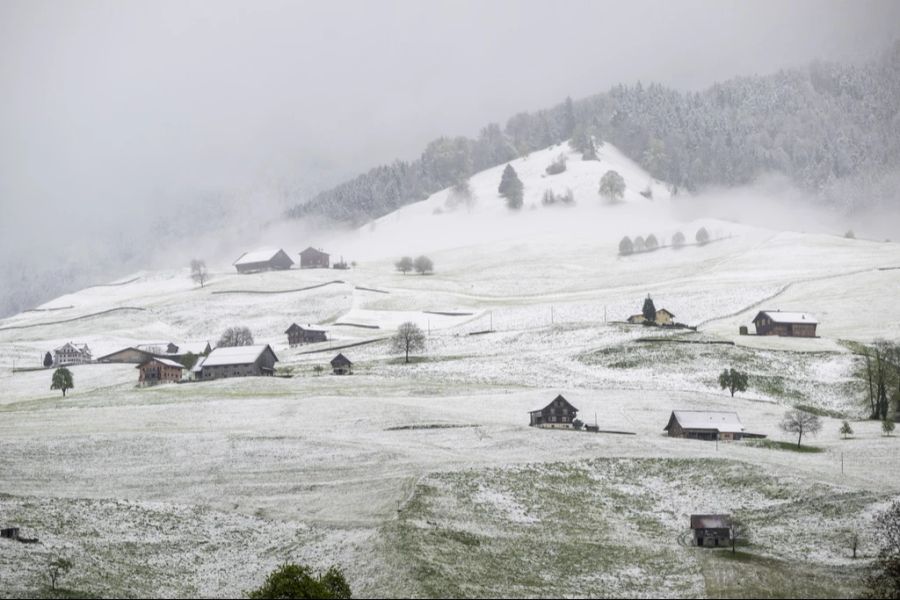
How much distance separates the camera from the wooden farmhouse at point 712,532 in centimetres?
4412

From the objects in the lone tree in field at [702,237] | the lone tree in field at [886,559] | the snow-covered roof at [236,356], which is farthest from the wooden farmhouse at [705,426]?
the lone tree in field at [702,237]

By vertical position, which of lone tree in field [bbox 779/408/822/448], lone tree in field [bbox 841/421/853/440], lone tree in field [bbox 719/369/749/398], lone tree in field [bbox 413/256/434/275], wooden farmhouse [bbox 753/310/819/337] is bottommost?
lone tree in field [bbox 841/421/853/440]

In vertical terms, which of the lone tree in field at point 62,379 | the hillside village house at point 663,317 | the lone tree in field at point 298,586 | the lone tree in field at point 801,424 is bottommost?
the lone tree in field at point 298,586

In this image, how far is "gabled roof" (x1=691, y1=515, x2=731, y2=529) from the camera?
4428 centimetres

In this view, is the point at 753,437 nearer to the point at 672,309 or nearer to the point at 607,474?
the point at 607,474

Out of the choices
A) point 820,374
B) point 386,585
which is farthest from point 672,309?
point 386,585

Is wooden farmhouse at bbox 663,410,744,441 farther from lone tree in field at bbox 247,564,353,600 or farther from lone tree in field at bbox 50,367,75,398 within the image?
lone tree in field at bbox 50,367,75,398

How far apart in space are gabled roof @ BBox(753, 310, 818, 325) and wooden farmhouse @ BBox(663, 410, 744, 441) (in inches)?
1609

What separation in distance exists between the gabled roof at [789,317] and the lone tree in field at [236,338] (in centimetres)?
6452

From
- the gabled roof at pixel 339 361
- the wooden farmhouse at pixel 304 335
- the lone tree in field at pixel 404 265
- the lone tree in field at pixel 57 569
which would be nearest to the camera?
the lone tree in field at pixel 57 569

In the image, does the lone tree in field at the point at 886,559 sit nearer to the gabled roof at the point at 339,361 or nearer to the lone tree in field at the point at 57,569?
the lone tree in field at the point at 57,569

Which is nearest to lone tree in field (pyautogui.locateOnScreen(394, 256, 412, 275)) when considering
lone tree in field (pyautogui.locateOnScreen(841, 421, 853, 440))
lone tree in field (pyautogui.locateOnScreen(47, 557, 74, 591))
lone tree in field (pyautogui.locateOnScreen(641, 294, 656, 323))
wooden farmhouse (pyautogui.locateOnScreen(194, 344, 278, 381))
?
lone tree in field (pyautogui.locateOnScreen(641, 294, 656, 323))

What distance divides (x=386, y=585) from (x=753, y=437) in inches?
1664

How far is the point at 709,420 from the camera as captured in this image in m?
70.7
